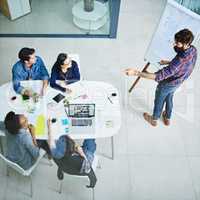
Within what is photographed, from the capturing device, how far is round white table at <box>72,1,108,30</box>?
473 centimetres

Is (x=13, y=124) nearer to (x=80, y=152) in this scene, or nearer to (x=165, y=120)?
(x=80, y=152)

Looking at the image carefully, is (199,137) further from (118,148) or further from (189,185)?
(118,148)

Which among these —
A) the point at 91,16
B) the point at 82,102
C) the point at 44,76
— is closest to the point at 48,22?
the point at 91,16

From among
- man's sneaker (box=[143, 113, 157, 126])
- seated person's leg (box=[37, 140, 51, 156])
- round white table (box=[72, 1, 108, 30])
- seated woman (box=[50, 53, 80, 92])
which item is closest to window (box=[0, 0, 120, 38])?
round white table (box=[72, 1, 108, 30])

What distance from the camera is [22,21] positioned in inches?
195

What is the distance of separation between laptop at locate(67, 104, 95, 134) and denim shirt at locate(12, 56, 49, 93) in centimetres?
47

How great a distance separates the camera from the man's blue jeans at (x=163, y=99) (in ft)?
11.7

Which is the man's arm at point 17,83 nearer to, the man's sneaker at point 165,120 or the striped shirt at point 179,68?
the striped shirt at point 179,68

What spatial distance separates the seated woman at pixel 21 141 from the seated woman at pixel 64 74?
546 millimetres

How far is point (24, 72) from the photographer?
338cm

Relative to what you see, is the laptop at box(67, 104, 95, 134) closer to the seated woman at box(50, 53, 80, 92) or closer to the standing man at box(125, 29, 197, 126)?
the seated woman at box(50, 53, 80, 92)

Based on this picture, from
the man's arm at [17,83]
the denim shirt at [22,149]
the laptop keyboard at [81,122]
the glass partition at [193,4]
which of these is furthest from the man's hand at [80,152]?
the glass partition at [193,4]

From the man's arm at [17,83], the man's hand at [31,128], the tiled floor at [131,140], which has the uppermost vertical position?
the man's arm at [17,83]

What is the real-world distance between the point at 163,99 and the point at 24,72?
4.91 feet
